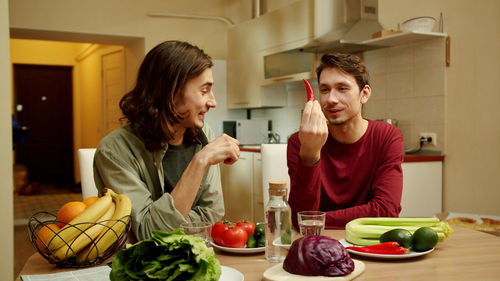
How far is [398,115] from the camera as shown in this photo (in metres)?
3.51

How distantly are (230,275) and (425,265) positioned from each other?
17.8 inches

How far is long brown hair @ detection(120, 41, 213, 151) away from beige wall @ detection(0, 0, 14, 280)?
4.54ft

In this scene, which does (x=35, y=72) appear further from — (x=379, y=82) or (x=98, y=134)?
(x=379, y=82)

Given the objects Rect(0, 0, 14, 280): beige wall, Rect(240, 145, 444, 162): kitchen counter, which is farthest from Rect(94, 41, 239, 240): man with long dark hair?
Rect(240, 145, 444, 162): kitchen counter

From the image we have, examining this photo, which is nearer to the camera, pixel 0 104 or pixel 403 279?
pixel 403 279

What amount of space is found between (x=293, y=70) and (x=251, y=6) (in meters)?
1.59

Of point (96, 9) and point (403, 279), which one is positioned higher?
point (96, 9)

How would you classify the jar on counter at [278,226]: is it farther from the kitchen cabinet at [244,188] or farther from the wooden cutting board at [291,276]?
the kitchen cabinet at [244,188]

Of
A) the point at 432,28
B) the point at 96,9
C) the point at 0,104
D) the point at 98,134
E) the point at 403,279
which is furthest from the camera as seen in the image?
the point at 98,134

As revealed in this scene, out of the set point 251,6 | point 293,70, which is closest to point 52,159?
point 251,6

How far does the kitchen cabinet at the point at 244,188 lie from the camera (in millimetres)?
4242

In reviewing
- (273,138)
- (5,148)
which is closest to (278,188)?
(5,148)

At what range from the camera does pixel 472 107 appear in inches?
119

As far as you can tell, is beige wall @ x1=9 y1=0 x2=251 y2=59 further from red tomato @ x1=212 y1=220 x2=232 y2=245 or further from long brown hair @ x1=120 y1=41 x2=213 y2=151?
red tomato @ x1=212 y1=220 x2=232 y2=245
